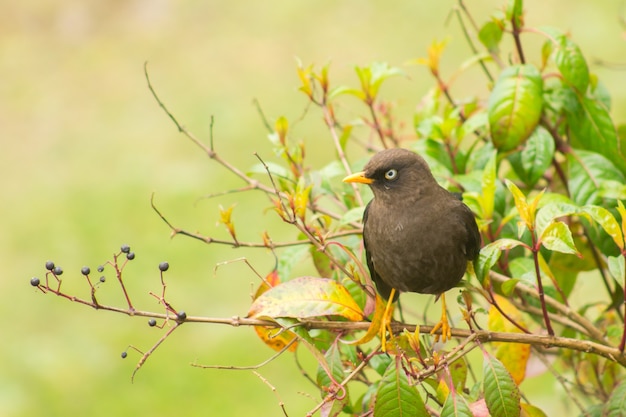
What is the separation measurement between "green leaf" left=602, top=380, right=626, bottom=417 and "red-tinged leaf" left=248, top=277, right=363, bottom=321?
2.26 ft

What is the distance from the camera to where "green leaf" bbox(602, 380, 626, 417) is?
226cm

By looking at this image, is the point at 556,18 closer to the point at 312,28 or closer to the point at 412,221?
the point at 312,28

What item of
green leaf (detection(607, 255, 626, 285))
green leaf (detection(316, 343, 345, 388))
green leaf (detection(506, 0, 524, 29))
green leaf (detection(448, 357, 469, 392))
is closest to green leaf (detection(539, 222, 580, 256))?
green leaf (detection(607, 255, 626, 285))

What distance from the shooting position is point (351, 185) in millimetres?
2941

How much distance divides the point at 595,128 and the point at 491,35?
474 mm

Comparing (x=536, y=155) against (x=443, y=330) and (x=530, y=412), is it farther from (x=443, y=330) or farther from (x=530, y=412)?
(x=530, y=412)


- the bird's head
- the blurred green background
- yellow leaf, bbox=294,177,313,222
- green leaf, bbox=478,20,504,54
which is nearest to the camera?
yellow leaf, bbox=294,177,313,222

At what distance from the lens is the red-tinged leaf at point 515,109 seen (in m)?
2.66

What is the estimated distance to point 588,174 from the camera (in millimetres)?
2686

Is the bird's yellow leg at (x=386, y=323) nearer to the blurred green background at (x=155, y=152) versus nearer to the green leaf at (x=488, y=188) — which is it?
the green leaf at (x=488, y=188)

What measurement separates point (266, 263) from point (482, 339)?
419cm

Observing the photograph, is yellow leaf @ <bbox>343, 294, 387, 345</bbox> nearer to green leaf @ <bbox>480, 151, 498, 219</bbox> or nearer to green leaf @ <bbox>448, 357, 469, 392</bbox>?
green leaf @ <bbox>448, 357, 469, 392</bbox>

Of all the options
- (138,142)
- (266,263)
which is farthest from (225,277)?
(138,142)

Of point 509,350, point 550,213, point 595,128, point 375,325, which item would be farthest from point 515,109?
point 375,325
